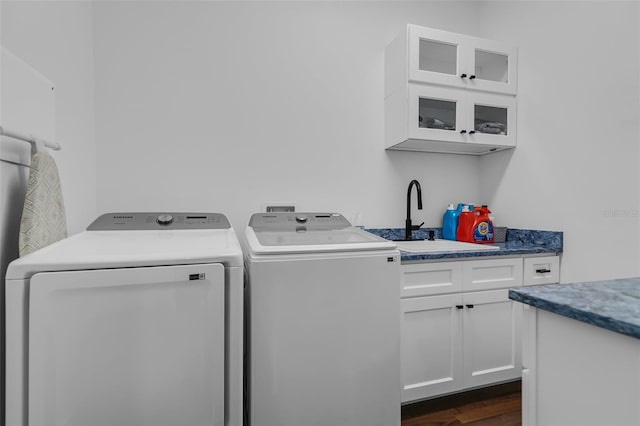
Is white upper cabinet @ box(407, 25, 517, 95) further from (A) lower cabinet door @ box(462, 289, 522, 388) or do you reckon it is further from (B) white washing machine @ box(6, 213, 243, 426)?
(B) white washing machine @ box(6, 213, 243, 426)

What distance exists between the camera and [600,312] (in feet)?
2.05

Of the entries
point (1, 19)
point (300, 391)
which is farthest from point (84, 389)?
point (1, 19)

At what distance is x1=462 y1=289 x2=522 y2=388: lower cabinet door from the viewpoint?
1.88 metres

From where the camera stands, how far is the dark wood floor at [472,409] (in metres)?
1.77

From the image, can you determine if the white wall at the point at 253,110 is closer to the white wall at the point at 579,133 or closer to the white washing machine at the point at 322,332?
the white wall at the point at 579,133

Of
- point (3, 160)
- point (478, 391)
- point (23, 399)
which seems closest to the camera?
point (23, 399)

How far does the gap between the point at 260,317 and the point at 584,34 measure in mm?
2306

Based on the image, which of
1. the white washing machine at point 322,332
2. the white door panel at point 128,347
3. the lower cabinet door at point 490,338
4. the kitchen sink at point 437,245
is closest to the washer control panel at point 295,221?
the white washing machine at point 322,332

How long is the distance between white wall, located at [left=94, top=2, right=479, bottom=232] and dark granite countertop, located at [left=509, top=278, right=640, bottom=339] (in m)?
1.51

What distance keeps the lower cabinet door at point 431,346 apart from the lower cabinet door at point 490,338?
2.3 inches

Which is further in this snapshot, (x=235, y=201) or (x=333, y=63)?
(x=333, y=63)

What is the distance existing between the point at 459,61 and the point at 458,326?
1.66 meters

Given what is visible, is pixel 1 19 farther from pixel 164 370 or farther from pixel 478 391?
pixel 478 391

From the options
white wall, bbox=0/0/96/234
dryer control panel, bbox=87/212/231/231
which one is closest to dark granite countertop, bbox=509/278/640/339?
dryer control panel, bbox=87/212/231/231
